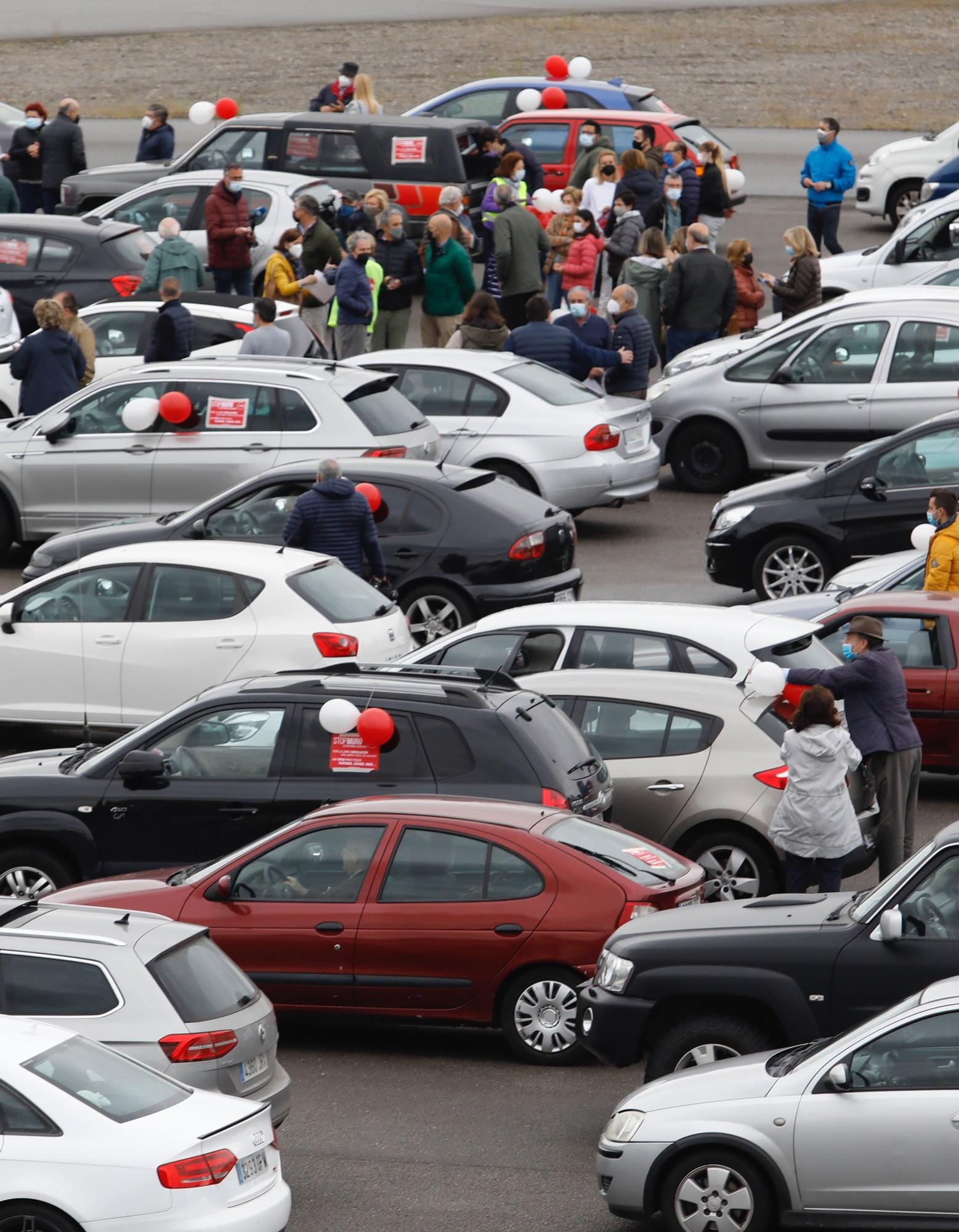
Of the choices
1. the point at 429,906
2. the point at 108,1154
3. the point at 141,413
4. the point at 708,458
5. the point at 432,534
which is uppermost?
the point at 108,1154

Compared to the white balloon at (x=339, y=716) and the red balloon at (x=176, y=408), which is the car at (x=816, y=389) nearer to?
the red balloon at (x=176, y=408)

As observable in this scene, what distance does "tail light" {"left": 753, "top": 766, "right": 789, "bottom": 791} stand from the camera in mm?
11672

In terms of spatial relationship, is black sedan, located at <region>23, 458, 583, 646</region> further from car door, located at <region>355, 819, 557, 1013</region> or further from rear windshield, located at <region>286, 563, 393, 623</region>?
car door, located at <region>355, 819, 557, 1013</region>

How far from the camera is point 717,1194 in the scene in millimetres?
7957

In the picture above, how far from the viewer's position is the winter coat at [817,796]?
36.0 feet

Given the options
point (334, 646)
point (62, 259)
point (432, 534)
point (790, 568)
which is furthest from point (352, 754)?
point (62, 259)

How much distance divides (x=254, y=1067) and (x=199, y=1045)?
1.23 ft

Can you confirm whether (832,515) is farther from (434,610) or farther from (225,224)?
(225,224)

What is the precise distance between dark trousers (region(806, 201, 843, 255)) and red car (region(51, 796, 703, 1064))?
1733 cm

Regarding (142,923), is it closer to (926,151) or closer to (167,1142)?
(167,1142)

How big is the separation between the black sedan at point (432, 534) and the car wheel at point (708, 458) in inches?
167

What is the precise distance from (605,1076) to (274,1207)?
3.01 metres

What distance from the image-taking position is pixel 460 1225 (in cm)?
830

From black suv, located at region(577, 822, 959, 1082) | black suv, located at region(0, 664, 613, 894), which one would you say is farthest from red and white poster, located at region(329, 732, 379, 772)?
black suv, located at region(577, 822, 959, 1082)
